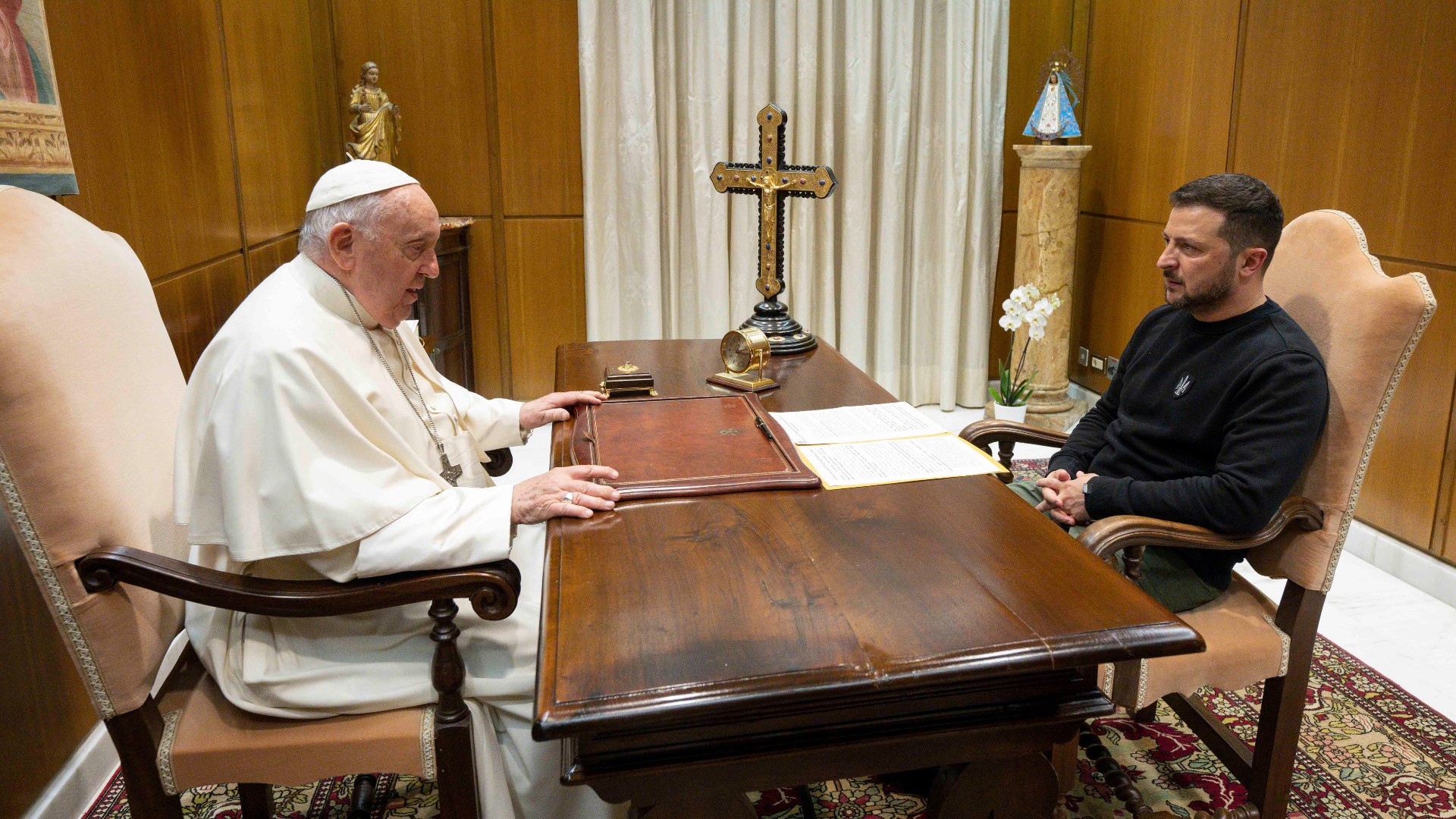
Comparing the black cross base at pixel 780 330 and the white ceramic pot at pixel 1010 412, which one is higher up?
the black cross base at pixel 780 330

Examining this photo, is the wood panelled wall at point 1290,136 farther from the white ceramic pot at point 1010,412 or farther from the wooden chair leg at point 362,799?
the wooden chair leg at point 362,799

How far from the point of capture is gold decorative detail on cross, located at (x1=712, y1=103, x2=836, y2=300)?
2.78m

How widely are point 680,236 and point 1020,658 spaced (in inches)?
172

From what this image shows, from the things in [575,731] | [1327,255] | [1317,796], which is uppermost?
[1327,255]

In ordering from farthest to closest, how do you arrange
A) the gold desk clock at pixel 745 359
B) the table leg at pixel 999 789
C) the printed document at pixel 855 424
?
the gold desk clock at pixel 745 359 → the printed document at pixel 855 424 → the table leg at pixel 999 789

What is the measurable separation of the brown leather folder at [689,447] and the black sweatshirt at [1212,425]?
0.67 m

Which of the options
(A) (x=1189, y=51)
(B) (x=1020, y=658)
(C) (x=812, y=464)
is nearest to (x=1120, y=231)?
(A) (x=1189, y=51)

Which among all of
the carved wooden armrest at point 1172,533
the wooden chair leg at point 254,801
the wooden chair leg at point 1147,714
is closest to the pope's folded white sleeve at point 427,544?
the wooden chair leg at point 254,801

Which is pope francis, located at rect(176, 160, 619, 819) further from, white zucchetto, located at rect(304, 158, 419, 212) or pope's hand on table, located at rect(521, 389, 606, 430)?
pope's hand on table, located at rect(521, 389, 606, 430)

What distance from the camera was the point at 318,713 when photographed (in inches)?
62.8

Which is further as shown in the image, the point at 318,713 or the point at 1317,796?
the point at 1317,796

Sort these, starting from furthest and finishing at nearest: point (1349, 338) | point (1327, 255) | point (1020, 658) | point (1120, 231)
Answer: point (1120, 231) < point (1327, 255) < point (1349, 338) < point (1020, 658)

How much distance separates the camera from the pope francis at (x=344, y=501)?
1.55m

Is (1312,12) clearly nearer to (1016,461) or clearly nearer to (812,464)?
(1016,461)
